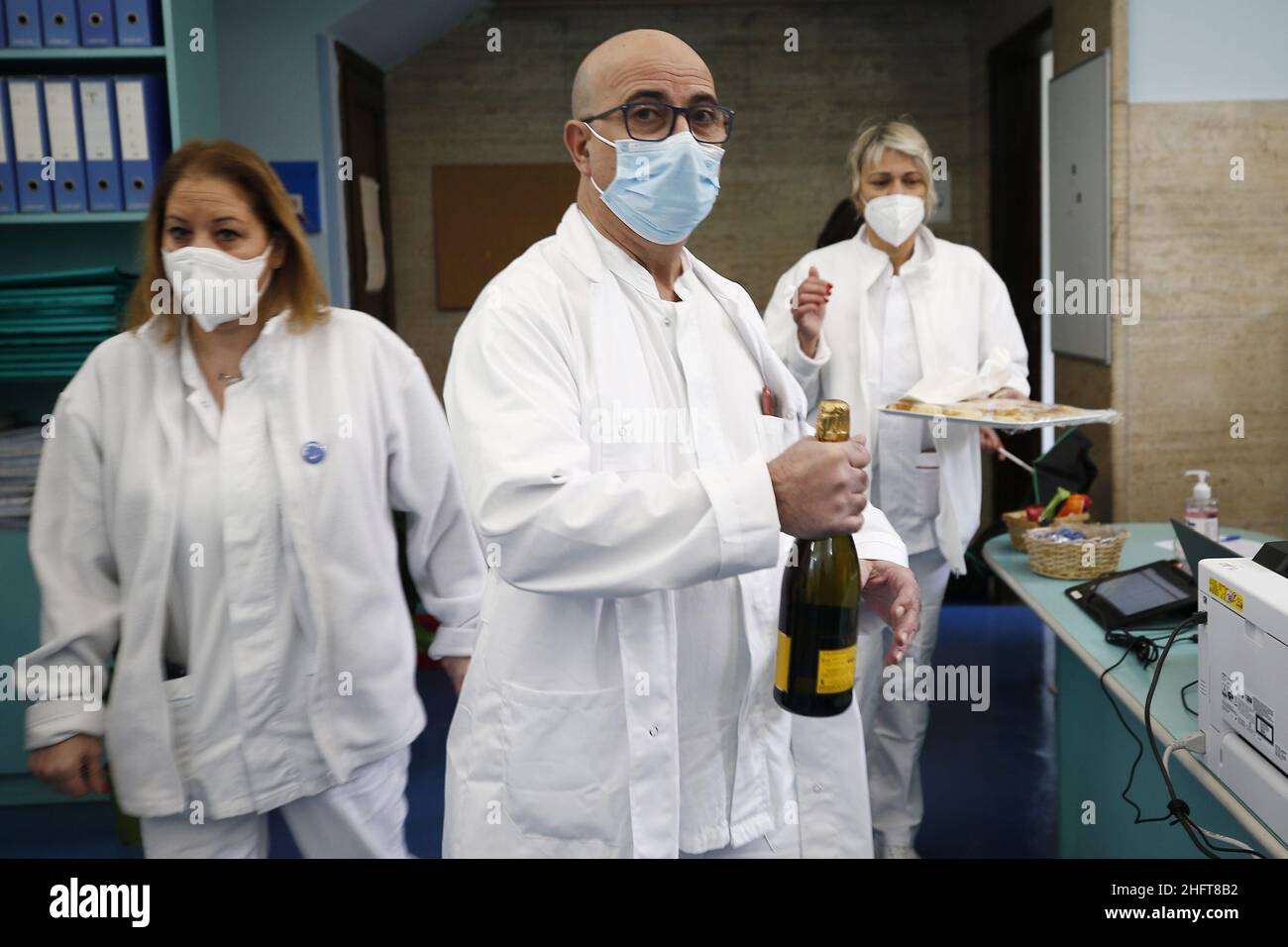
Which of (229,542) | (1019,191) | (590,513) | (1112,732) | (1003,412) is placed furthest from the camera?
(1019,191)

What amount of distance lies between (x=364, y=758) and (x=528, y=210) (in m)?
3.12

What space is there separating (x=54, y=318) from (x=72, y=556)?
4.25 feet

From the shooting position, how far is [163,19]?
2.25 meters

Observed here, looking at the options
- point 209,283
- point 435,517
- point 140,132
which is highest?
point 140,132

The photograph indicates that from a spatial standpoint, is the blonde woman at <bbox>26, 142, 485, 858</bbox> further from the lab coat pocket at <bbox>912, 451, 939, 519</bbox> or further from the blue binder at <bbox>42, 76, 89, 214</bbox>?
the blue binder at <bbox>42, 76, 89, 214</bbox>

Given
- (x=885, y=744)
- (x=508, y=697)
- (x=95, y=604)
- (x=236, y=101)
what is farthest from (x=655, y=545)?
(x=236, y=101)

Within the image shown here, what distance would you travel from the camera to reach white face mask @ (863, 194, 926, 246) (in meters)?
1.97

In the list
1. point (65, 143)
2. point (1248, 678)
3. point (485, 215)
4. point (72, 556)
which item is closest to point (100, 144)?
point (65, 143)

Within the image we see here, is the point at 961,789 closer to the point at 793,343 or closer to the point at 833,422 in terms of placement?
the point at 793,343

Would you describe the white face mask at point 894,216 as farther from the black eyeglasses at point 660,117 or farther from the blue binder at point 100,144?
the blue binder at point 100,144

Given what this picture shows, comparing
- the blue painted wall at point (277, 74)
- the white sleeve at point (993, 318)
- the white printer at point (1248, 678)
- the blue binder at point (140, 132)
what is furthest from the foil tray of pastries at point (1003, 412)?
the blue painted wall at point (277, 74)

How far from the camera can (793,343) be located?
1.75m

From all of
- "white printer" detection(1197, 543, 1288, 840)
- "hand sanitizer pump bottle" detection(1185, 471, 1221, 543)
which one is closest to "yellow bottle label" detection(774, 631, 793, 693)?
"white printer" detection(1197, 543, 1288, 840)

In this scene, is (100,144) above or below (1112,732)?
above
